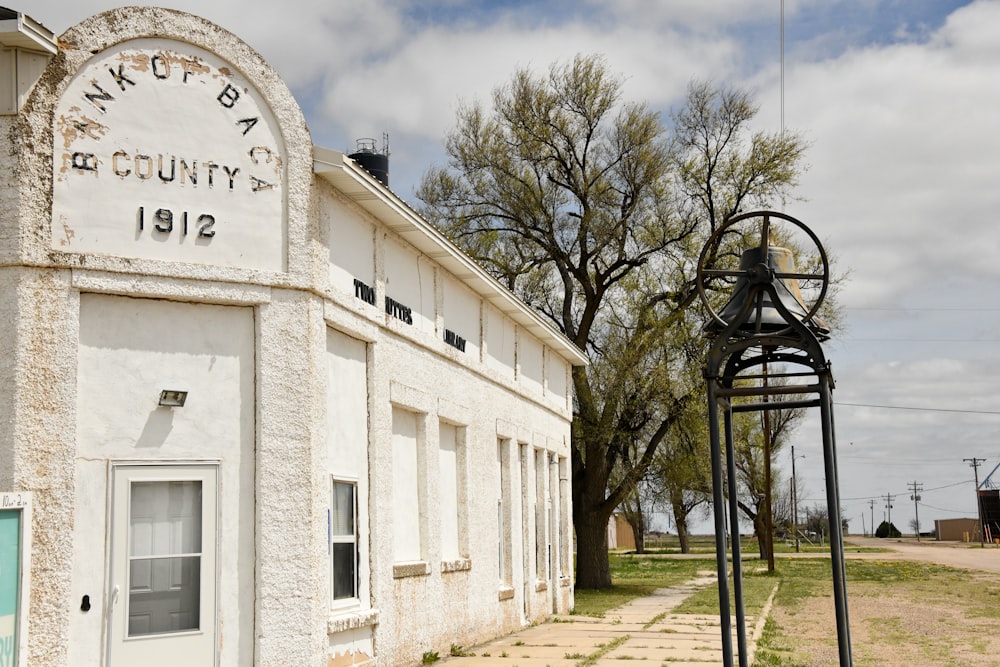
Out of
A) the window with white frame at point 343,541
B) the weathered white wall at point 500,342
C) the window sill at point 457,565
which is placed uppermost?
the weathered white wall at point 500,342

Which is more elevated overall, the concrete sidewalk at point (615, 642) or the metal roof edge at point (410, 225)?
the metal roof edge at point (410, 225)

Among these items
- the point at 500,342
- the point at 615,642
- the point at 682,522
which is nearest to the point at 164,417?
the point at 615,642

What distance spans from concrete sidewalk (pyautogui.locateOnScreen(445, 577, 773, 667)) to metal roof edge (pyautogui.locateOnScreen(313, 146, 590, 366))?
5338mm

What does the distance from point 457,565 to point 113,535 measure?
666 centimetres

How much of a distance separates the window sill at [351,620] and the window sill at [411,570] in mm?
978

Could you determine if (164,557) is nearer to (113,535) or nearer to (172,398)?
(113,535)

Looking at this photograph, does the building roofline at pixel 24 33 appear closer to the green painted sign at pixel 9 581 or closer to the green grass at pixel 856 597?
the green painted sign at pixel 9 581

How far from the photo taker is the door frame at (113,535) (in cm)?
968

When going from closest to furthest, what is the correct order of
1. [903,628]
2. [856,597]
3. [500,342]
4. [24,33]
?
[24,33] < [500,342] < [903,628] < [856,597]

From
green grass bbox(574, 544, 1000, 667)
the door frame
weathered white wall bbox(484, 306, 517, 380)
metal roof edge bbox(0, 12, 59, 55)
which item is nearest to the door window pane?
the door frame

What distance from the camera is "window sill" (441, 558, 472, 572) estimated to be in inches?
599

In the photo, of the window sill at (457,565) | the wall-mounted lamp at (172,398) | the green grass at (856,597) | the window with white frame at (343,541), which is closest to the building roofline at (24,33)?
the wall-mounted lamp at (172,398)

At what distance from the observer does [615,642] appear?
16.7m

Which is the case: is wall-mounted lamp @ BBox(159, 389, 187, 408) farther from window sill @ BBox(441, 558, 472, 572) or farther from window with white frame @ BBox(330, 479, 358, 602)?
window sill @ BBox(441, 558, 472, 572)
